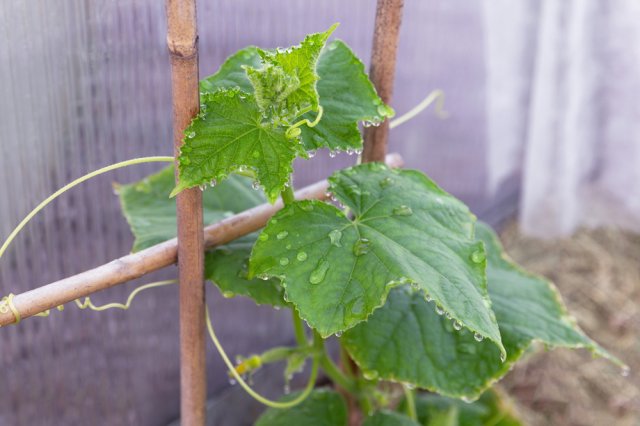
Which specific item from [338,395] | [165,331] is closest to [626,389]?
[338,395]

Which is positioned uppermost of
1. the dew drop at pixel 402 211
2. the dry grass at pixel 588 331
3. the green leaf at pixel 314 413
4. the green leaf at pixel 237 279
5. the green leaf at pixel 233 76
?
the green leaf at pixel 233 76

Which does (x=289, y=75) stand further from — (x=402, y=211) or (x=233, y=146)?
(x=402, y=211)

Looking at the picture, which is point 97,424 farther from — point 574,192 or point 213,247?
point 574,192

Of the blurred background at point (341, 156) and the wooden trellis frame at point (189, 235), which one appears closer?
the wooden trellis frame at point (189, 235)

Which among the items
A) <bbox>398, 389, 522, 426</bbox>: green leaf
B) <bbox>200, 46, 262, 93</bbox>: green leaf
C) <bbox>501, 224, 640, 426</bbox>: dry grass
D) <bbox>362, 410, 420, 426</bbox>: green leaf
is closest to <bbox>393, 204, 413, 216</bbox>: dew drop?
<bbox>200, 46, 262, 93</bbox>: green leaf

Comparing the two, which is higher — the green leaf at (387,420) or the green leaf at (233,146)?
the green leaf at (233,146)

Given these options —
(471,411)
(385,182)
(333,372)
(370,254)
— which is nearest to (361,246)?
(370,254)

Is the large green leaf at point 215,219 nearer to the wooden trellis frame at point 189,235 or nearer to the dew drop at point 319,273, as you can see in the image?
the wooden trellis frame at point 189,235

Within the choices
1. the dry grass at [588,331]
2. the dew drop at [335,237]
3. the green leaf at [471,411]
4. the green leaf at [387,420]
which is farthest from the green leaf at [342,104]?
the dry grass at [588,331]
